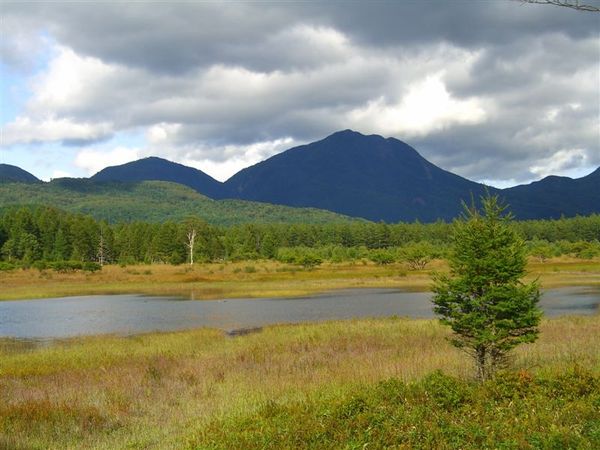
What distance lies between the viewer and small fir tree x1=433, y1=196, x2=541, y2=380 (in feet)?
54.6

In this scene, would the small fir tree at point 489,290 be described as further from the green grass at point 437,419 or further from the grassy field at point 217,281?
the grassy field at point 217,281

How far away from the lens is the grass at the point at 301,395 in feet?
33.8

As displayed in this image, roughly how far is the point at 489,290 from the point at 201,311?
3903 cm

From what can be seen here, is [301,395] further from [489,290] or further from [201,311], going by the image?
[201,311]

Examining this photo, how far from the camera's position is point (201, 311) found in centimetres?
5228

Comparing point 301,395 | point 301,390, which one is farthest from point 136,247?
point 301,395

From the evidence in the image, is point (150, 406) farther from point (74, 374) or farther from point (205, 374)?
point (74, 374)

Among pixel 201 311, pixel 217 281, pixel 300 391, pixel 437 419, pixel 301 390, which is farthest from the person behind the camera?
pixel 217 281

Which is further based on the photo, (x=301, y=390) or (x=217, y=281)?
(x=217, y=281)

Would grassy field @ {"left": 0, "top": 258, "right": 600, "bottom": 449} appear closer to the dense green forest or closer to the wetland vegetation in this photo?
the wetland vegetation

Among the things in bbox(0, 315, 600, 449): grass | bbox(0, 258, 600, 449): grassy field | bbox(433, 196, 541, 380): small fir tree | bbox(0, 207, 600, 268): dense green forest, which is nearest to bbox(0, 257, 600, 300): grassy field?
bbox(0, 207, 600, 268): dense green forest

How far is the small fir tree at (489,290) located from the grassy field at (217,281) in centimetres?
5388

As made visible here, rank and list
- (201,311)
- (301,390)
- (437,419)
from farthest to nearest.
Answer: (201,311) → (301,390) → (437,419)

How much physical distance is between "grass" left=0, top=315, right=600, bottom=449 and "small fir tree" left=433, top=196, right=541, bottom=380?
1.46 metres
